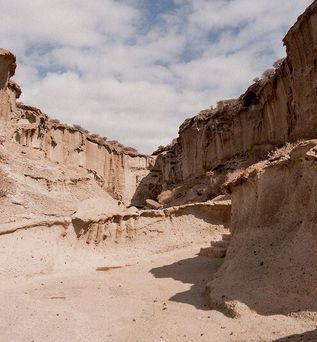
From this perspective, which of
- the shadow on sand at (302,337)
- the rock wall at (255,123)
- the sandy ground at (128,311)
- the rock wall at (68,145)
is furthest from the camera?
the rock wall at (68,145)

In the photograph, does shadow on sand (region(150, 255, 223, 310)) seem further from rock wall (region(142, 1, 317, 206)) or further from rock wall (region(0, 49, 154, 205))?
rock wall (region(0, 49, 154, 205))

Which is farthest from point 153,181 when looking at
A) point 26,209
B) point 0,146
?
point 26,209

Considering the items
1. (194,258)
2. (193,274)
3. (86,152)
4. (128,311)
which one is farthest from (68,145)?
(128,311)

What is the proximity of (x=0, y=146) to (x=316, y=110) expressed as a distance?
962 inches

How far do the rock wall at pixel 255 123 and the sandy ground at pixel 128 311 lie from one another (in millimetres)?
14326

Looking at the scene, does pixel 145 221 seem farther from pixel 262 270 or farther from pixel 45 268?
pixel 262 270

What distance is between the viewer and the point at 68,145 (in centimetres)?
4684

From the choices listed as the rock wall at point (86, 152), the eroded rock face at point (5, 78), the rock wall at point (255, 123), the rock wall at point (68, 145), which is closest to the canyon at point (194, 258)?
the rock wall at point (255, 123)

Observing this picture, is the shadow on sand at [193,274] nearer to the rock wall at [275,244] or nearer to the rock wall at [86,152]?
the rock wall at [275,244]

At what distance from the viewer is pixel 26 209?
89.9ft

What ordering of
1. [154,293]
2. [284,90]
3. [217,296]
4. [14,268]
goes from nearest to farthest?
[217,296] < [154,293] < [14,268] < [284,90]

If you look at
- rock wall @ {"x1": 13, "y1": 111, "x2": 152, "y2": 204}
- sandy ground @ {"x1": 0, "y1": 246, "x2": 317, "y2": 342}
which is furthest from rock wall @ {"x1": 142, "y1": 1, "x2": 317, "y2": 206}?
sandy ground @ {"x1": 0, "y1": 246, "x2": 317, "y2": 342}

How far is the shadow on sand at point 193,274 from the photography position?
8.75m

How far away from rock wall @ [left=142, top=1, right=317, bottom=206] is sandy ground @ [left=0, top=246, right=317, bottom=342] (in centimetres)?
1433
